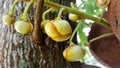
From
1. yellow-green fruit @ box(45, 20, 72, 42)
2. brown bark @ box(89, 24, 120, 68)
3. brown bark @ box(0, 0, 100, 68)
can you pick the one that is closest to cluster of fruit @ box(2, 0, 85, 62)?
yellow-green fruit @ box(45, 20, 72, 42)

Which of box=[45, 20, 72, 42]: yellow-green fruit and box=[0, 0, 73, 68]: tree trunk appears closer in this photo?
box=[45, 20, 72, 42]: yellow-green fruit

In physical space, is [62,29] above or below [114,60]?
above

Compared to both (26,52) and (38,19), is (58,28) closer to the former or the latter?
(38,19)

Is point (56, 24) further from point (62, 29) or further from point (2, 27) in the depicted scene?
point (2, 27)

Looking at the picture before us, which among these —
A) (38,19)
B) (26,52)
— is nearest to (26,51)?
(26,52)

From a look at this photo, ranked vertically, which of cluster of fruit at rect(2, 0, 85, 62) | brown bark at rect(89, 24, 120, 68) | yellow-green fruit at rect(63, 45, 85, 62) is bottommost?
brown bark at rect(89, 24, 120, 68)

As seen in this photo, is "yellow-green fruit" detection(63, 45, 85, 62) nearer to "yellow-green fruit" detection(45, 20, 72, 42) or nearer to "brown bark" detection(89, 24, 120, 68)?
"yellow-green fruit" detection(45, 20, 72, 42)

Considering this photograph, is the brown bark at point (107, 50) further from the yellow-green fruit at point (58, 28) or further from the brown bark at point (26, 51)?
the yellow-green fruit at point (58, 28)

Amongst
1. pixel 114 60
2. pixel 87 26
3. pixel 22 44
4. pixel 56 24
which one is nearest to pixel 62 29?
pixel 56 24
